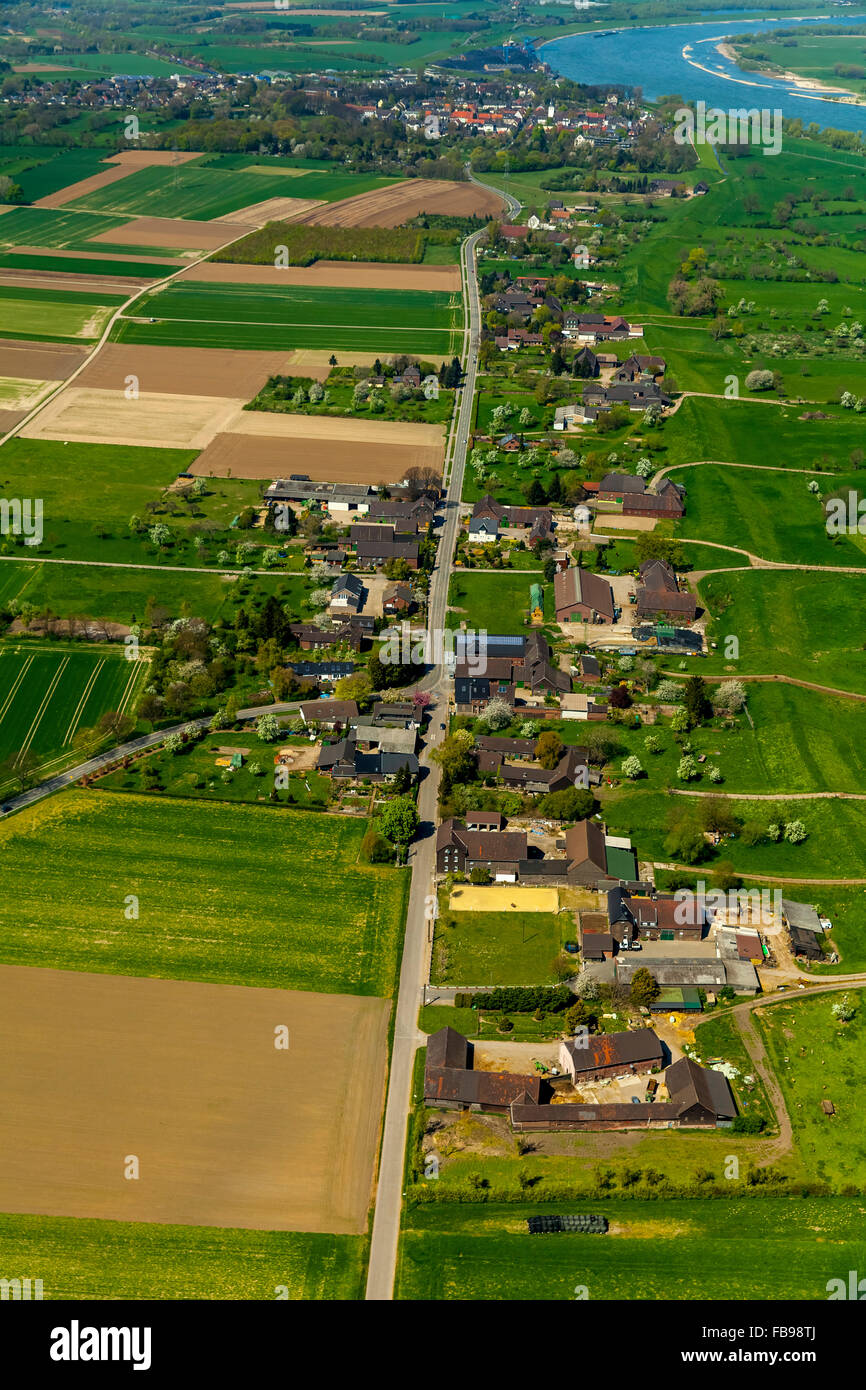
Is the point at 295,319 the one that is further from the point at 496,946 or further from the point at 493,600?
the point at 496,946

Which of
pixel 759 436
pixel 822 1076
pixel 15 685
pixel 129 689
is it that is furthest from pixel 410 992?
pixel 759 436

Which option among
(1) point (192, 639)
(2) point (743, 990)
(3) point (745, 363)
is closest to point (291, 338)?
(3) point (745, 363)

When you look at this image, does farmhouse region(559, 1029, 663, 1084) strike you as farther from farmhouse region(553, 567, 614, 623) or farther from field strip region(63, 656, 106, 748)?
field strip region(63, 656, 106, 748)

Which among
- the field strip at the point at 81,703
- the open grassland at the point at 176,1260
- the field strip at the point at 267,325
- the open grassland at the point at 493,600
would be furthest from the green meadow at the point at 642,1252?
the field strip at the point at 267,325

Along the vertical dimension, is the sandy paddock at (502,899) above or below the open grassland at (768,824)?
below

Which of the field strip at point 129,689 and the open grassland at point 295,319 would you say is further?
the open grassland at point 295,319

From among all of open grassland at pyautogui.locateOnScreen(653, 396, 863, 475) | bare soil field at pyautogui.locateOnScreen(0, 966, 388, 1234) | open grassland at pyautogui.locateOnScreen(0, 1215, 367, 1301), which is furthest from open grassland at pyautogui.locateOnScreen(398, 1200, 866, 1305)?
open grassland at pyautogui.locateOnScreen(653, 396, 863, 475)

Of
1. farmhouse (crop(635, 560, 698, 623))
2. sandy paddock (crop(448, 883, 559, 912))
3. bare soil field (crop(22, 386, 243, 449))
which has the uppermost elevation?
bare soil field (crop(22, 386, 243, 449))

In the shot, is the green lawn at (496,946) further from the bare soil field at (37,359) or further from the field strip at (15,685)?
the bare soil field at (37,359)
